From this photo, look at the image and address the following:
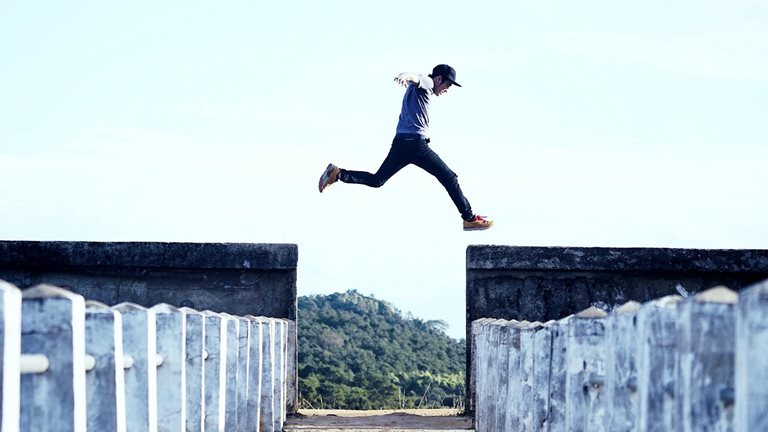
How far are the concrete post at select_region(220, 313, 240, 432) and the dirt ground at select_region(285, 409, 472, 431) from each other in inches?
117

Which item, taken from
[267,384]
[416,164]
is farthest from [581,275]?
[267,384]

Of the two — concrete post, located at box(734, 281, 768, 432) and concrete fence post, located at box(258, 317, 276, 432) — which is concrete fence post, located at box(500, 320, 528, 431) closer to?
concrete fence post, located at box(258, 317, 276, 432)

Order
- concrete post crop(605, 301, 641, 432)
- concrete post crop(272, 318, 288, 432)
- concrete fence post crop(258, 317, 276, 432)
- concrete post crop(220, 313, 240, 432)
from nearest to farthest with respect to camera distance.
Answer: concrete post crop(605, 301, 641, 432) → concrete post crop(220, 313, 240, 432) → concrete fence post crop(258, 317, 276, 432) → concrete post crop(272, 318, 288, 432)

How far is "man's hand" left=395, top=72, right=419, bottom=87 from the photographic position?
41.6ft

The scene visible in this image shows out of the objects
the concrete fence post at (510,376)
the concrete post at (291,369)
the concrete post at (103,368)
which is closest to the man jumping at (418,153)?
the concrete post at (291,369)

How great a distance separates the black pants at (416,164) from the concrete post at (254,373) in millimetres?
3812

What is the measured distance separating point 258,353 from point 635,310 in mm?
5551

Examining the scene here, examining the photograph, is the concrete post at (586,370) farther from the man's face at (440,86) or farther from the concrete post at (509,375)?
the man's face at (440,86)

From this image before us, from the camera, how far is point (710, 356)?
3.58m

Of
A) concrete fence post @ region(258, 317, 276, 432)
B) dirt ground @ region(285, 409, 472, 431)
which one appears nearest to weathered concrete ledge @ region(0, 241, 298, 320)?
dirt ground @ region(285, 409, 472, 431)

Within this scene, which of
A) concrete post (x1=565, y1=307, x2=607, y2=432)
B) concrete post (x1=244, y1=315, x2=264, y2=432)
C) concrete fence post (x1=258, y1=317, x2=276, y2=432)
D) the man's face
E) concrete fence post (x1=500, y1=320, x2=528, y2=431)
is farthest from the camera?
the man's face

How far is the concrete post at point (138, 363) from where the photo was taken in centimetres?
502

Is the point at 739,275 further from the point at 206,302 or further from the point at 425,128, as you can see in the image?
the point at 206,302

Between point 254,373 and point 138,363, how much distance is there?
15.6 feet
